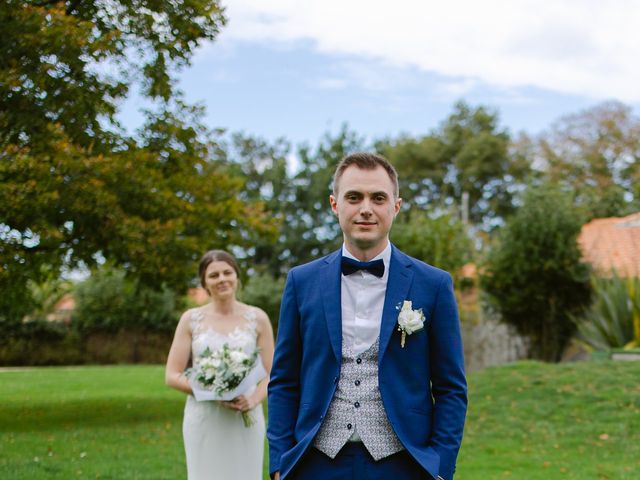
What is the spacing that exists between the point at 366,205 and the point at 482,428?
12089 millimetres

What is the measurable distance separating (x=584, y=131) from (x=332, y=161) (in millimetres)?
13732

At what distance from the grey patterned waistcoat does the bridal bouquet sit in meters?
3.54

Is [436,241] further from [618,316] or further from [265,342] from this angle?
[265,342]

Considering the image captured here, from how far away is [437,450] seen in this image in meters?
3.41

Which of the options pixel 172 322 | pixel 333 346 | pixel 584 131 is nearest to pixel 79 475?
pixel 333 346

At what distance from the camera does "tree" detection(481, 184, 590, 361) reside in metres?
28.8

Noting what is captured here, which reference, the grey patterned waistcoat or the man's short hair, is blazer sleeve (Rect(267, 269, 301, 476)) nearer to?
the grey patterned waistcoat

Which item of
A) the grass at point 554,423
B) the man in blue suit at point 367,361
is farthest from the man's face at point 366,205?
the grass at point 554,423

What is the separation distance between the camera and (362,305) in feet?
11.8

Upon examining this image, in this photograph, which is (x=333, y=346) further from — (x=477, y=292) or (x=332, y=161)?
(x=332, y=161)

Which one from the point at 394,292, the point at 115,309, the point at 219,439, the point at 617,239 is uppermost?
the point at 617,239

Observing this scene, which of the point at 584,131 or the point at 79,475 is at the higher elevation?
the point at 584,131

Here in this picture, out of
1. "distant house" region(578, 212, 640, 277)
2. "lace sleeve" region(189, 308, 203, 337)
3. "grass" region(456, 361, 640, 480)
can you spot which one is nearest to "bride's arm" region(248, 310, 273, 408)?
"lace sleeve" region(189, 308, 203, 337)

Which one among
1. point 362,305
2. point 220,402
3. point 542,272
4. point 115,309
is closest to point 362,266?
point 362,305
